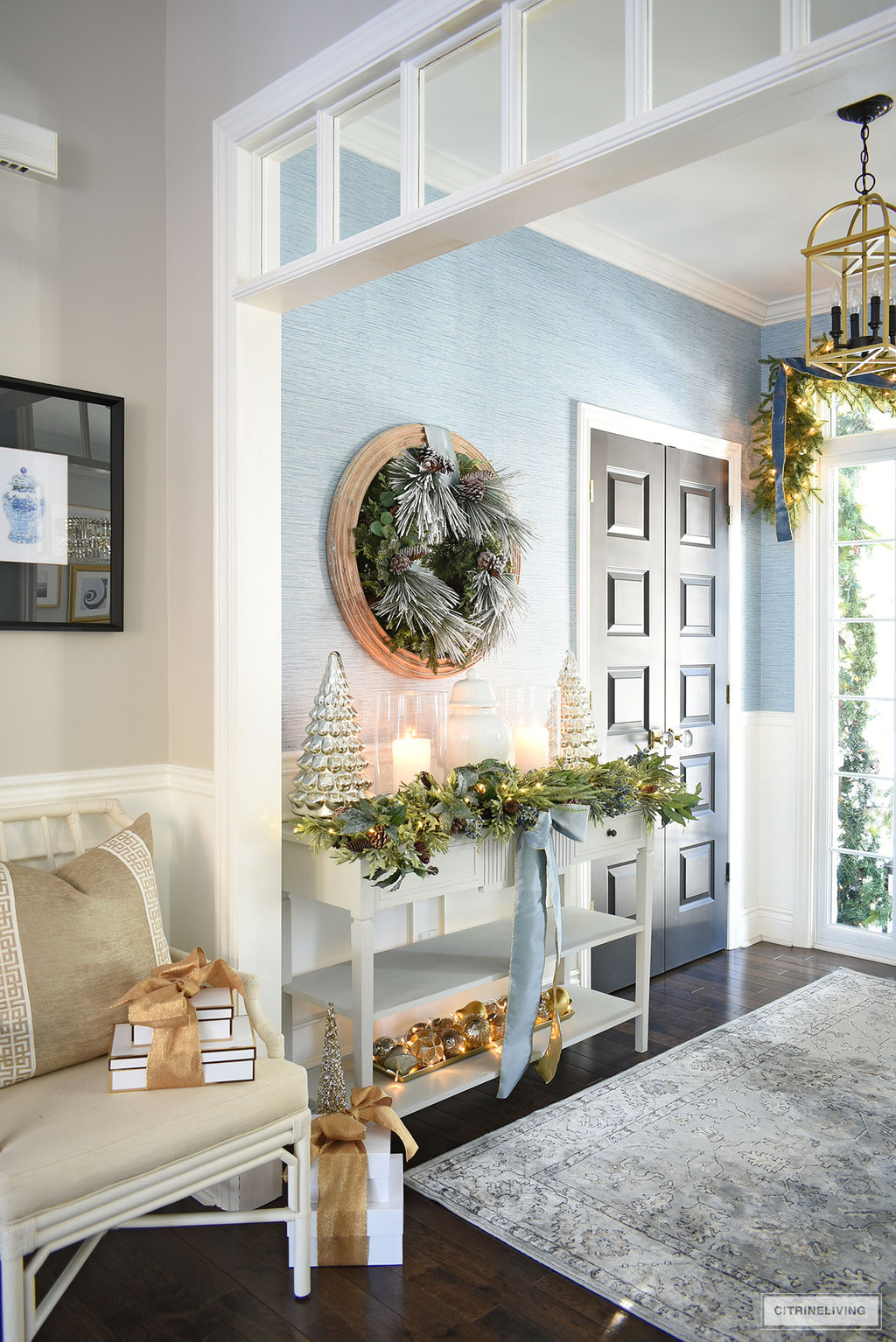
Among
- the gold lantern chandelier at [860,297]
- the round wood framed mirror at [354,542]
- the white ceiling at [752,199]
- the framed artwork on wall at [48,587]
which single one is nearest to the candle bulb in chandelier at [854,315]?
the gold lantern chandelier at [860,297]

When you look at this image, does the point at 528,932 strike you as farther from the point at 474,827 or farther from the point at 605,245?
the point at 605,245

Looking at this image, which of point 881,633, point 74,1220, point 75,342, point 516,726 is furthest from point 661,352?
point 74,1220

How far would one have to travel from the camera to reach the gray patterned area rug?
2.01 m

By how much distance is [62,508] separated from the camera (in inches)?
90.4

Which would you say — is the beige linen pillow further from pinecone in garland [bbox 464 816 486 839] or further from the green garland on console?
pinecone in garland [bbox 464 816 486 839]

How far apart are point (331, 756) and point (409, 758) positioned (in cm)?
32

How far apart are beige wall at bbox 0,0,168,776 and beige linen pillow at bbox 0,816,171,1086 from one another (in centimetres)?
38

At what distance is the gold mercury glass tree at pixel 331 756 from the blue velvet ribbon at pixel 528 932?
0.53m

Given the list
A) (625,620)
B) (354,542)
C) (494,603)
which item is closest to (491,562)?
(494,603)

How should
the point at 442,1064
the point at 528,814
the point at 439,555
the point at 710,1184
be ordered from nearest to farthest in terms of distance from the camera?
the point at 710,1184 → the point at 528,814 → the point at 442,1064 → the point at 439,555

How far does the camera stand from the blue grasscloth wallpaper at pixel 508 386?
281 centimetres

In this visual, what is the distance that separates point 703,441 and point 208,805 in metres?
2.89

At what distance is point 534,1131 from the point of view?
267 cm

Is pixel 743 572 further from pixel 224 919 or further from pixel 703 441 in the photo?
pixel 224 919
